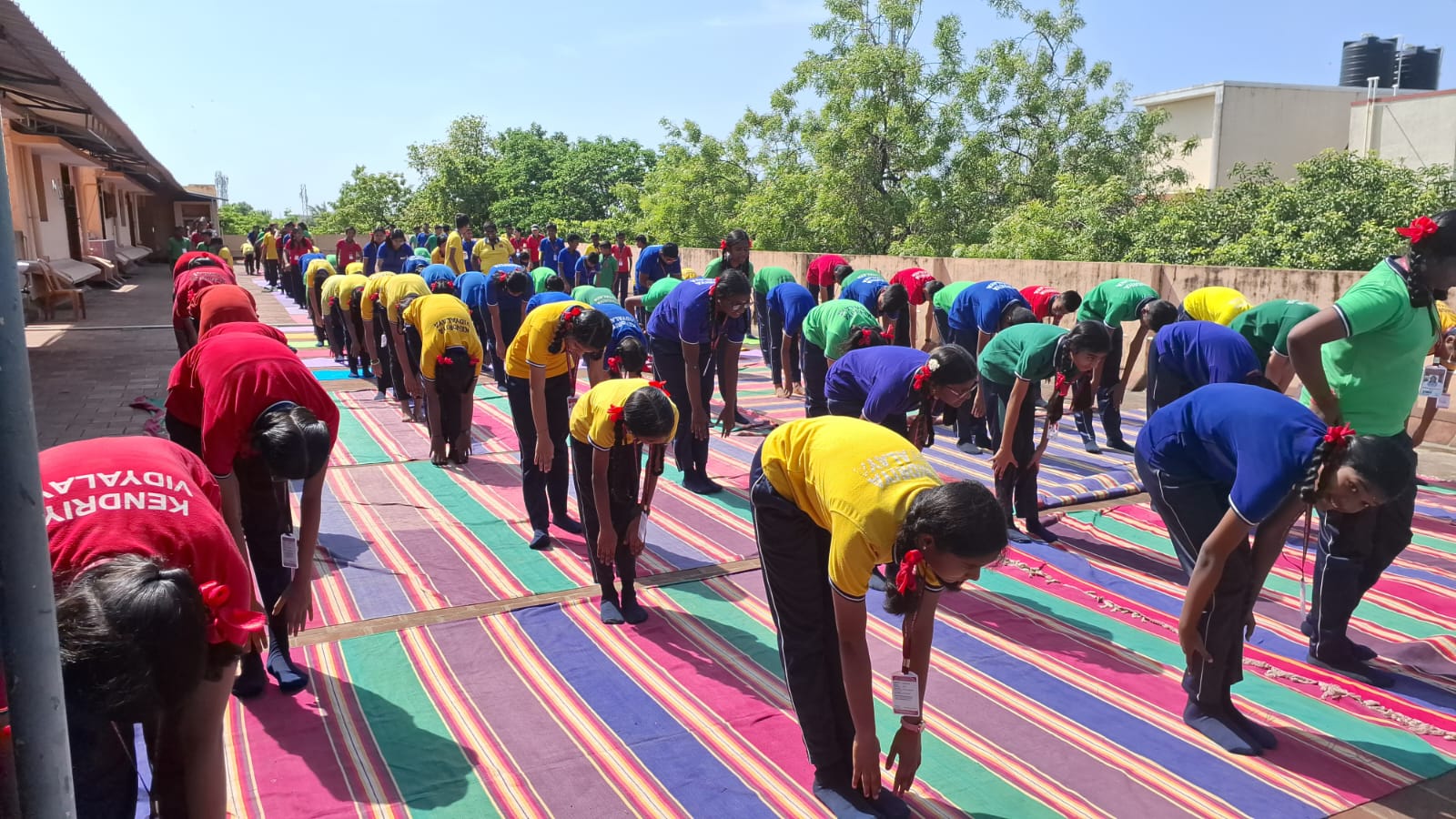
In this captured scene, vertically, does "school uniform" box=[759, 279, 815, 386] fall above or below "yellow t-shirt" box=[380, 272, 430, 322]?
below

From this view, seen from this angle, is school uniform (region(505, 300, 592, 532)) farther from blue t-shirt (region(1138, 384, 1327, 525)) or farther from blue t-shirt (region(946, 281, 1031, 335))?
blue t-shirt (region(946, 281, 1031, 335))

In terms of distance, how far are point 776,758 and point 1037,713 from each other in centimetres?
96

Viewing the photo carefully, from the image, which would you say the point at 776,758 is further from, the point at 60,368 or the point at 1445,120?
the point at 1445,120

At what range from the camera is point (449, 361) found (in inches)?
233

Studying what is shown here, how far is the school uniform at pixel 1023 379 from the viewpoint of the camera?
4.78 metres

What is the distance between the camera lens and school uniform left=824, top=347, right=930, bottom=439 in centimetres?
407

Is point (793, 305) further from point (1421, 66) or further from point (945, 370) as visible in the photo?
point (1421, 66)

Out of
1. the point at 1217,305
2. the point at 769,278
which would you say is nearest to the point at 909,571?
the point at 1217,305

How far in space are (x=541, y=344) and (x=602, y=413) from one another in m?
1.07

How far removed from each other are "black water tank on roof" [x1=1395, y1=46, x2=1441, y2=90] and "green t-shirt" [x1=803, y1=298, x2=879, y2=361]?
123 feet

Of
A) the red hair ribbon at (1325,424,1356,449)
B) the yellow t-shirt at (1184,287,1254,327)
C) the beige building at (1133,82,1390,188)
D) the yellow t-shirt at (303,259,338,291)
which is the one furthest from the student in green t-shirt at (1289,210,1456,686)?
the beige building at (1133,82,1390,188)

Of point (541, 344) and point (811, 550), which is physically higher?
point (541, 344)

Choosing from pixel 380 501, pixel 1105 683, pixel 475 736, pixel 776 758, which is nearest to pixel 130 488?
pixel 475 736

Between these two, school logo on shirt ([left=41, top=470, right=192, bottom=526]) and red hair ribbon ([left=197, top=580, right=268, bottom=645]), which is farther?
school logo on shirt ([left=41, top=470, right=192, bottom=526])
